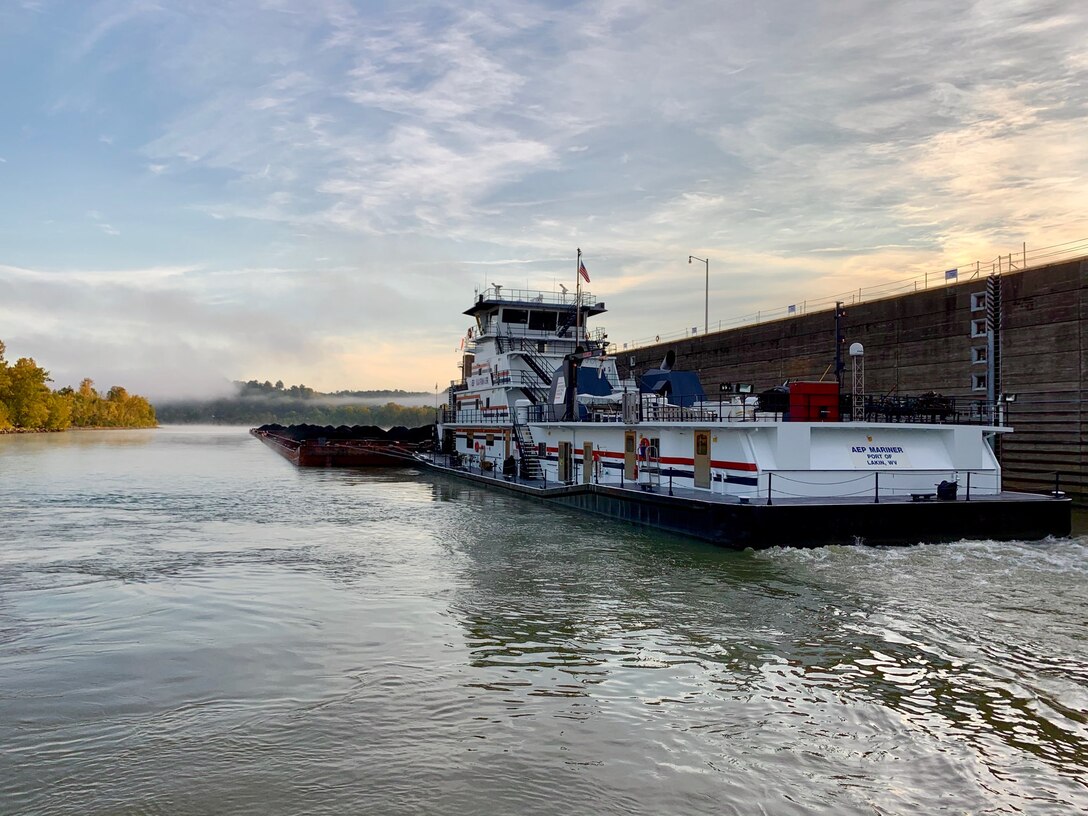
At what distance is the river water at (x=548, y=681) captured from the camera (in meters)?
6.93

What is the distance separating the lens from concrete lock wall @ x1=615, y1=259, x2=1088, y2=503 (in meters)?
26.8

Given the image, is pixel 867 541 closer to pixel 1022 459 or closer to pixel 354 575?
pixel 354 575

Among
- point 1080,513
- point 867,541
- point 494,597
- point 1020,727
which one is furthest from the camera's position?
point 1080,513

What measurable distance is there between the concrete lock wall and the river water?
1090 centimetres

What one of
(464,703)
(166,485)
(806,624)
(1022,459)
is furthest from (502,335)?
(464,703)

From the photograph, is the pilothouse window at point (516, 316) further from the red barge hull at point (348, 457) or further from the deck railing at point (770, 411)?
the red barge hull at point (348, 457)

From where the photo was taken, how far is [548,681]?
962 cm

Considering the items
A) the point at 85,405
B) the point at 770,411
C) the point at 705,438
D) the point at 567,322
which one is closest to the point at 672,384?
the point at 705,438

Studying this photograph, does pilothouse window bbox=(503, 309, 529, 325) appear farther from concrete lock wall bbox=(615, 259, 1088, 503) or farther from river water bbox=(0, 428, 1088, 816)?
river water bbox=(0, 428, 1088, 816)

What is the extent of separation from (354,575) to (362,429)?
193 feet

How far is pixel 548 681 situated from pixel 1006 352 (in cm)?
2730

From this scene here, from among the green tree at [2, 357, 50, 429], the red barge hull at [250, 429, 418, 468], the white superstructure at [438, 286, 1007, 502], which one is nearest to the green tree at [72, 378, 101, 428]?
the green tree at [2, 357, 50, 429]

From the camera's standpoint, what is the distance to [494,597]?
14250 mm

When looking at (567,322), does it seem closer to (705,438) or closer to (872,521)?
(705,438)
